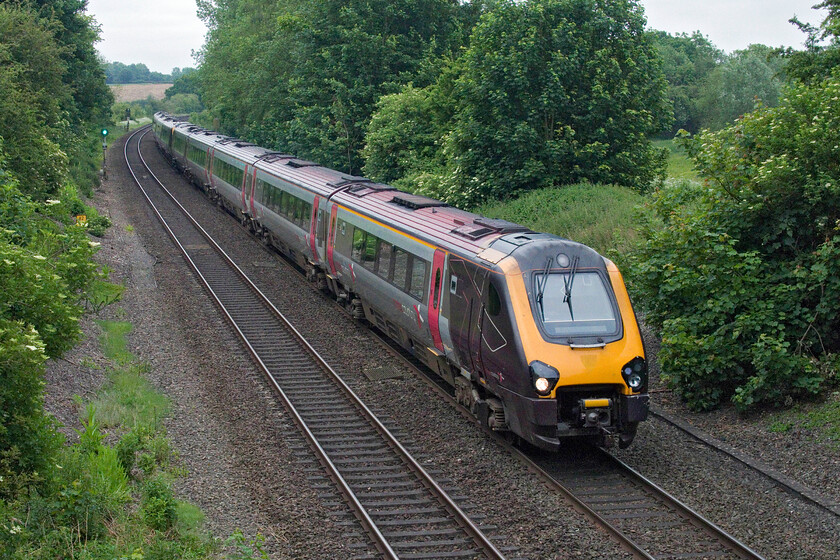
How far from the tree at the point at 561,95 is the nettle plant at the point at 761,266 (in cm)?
1015

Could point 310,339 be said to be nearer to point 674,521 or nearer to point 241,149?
point 674,521

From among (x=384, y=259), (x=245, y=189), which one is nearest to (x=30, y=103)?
(x=245, y=189)

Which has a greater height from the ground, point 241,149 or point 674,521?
point 241,149

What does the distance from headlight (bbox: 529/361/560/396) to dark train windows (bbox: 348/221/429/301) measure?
3.76 meters

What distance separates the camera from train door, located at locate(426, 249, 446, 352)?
42.2ft

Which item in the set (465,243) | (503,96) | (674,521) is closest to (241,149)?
(503,96)

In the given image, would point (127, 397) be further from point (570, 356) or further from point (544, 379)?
point (570, 356)

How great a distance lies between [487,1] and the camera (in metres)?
39.5

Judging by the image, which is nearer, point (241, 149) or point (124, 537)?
point (124, 537)

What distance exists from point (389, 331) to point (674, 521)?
25.8 feet

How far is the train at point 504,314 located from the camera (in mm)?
10258

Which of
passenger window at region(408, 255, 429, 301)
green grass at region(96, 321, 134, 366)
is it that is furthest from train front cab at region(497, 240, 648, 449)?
green grass at region(96, 321, 134, 366)

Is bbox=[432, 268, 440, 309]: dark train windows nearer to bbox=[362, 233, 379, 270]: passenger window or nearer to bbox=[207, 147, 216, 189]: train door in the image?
bbox=[362, 233, 379, 270]: passenger window

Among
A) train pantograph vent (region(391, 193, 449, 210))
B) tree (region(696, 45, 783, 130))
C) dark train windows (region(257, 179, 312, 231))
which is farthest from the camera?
tree (region(696, 45, 783, 130))
